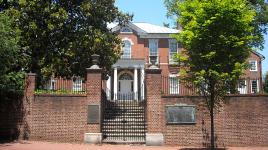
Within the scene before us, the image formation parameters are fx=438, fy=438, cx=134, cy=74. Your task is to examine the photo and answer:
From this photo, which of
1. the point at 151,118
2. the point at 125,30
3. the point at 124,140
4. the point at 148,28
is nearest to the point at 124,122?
the point at 124,140

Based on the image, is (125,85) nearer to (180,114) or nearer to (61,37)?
(61,37)

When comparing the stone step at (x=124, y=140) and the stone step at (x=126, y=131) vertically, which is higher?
the stone step at (x=126, y=131)

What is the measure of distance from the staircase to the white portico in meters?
15.5

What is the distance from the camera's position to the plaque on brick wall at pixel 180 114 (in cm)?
2131

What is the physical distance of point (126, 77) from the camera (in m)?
42.7

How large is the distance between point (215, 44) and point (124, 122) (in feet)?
21.8

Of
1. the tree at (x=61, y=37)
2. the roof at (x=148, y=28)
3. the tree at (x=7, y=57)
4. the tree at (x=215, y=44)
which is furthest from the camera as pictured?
the roof at (x=148, y=28)

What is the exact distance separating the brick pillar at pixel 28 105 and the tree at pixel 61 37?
3.29 m

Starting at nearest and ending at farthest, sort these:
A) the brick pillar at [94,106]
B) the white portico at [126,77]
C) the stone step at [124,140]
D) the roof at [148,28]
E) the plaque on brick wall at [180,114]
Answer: the brick pillar at [94,106]
the stone step at [124,140]
the plaque on brick wall at [180,114]
the white portico at [126,77]
the roof at [148,28]

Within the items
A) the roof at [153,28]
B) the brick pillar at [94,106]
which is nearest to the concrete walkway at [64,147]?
the brick pillar at [94,106]

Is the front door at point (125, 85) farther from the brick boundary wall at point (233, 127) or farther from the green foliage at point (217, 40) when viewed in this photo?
the green foliage at point (217, 40)

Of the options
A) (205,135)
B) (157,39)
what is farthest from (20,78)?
(157,39)

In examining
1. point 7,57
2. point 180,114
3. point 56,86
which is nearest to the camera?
point 7,57

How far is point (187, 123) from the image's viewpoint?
2130cm
